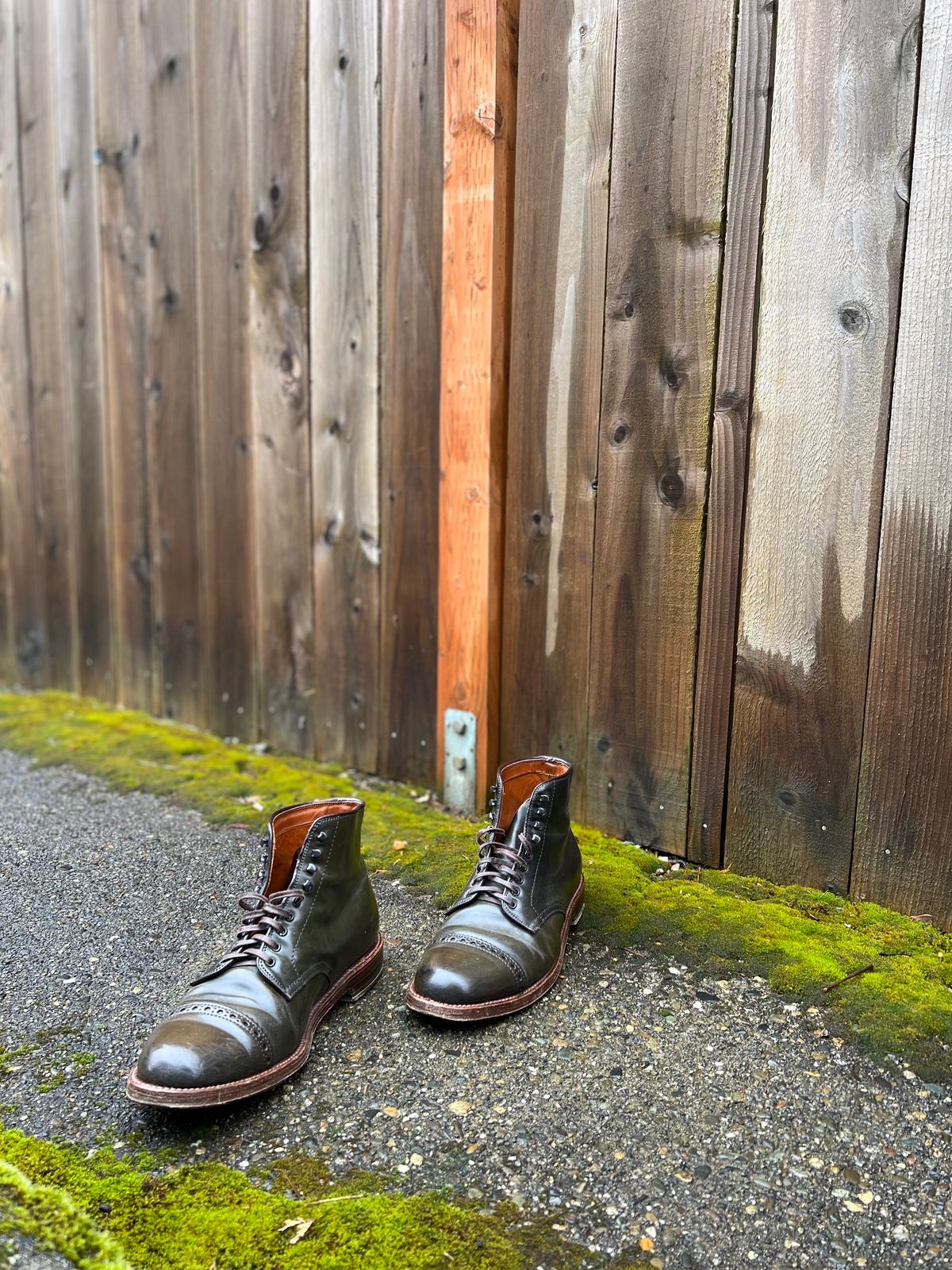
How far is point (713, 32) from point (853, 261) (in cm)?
52

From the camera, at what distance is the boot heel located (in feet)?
5.09

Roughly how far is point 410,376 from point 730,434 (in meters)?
0.82

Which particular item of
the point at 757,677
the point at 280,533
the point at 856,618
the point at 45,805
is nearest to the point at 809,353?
the point at 856,618

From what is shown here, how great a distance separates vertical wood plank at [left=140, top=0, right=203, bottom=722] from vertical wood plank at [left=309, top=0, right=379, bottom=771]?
20.0 inches

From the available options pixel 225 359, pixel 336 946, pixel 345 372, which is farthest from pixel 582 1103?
pixel 225 359

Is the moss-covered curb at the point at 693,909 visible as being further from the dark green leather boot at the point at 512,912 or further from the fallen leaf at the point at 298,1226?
the fallen leaf at the point at 298,1226

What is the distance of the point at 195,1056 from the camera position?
4.08 feet

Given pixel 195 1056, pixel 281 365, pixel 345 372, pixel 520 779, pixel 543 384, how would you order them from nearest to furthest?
pixel 195 1056 < pixel 520 779 < pixel 543 384 < pixel 345 372 < pixel 281 365

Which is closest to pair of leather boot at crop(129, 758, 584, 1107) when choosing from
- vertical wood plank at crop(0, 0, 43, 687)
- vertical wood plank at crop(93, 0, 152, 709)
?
vertical wood plank at crop(93, 0, 152, 709)

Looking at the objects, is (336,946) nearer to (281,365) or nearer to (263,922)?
(263,922)

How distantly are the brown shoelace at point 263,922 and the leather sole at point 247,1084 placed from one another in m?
0.12

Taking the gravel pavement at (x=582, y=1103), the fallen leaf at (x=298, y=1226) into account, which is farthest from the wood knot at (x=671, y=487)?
the fallen leaf at (x=298, y=1226)

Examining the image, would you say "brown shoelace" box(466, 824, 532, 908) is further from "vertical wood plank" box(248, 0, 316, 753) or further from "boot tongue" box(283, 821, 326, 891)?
"vertical wood plank" box(248, 0, 316, 753)

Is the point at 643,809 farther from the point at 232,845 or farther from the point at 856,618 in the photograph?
the point at 232,845
